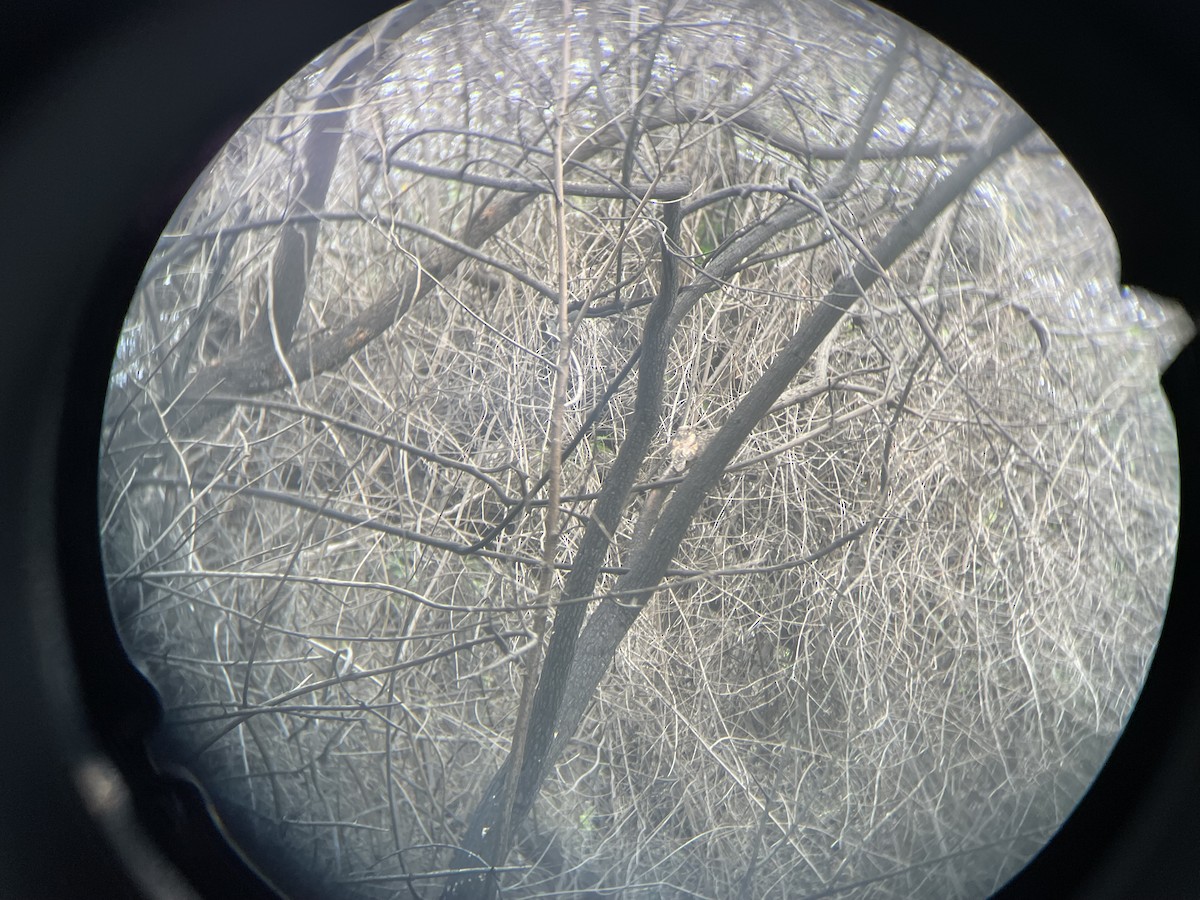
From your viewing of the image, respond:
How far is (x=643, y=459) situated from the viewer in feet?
2.20

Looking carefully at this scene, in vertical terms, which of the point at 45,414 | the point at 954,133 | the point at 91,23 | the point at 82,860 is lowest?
the point at 82,860

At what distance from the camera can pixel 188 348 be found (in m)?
0.67

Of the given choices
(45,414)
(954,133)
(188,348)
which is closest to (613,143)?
(954,133)

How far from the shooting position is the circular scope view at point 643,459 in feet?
2.10

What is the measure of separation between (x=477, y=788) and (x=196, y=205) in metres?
0.57

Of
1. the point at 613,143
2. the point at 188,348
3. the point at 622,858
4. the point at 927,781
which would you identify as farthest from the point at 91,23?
the point at 927,781

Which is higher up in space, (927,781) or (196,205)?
(196,205)

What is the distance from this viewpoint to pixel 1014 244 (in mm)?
664

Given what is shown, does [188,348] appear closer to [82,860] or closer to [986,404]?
[82,860]

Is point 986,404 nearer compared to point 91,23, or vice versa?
point 91,23

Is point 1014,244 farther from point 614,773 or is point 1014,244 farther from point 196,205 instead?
point 196,205

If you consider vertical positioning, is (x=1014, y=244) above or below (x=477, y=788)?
above

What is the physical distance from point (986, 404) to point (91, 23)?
30.1 inches

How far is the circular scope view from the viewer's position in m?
0.64
